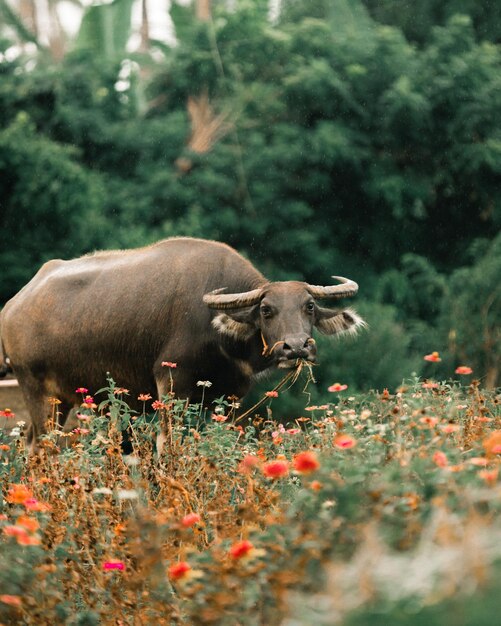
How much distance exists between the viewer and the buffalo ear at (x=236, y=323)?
291 inches

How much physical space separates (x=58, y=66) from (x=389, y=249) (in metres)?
7.83

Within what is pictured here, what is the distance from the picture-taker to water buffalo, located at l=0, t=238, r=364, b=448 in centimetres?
740

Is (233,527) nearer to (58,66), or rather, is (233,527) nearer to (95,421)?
(95,421)

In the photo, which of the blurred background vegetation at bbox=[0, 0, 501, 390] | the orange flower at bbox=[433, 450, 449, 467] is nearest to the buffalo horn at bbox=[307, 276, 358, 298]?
the orange flower at bbox=[433, 450, 449, 467]

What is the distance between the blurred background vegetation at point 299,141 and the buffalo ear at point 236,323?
12130 millimetres

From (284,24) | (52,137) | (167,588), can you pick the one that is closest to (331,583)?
(167,588)

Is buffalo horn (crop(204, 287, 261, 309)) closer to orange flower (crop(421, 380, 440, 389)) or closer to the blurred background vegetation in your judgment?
orange flower (crop(421, 380, 440, 389))

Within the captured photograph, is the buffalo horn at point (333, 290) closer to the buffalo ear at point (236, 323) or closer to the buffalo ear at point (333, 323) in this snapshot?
the buffalo ear at point (333, 323)

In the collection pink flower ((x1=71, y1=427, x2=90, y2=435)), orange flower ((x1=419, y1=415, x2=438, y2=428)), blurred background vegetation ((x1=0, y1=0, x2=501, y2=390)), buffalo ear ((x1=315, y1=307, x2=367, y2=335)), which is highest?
orange flower ((x1=419, y1=415, x2=438, y2=428))

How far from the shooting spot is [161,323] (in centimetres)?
765

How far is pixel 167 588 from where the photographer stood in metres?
3.47

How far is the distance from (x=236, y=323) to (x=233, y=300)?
18 cm

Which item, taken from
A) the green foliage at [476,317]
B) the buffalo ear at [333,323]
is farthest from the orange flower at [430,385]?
the green foliage at [476,317]

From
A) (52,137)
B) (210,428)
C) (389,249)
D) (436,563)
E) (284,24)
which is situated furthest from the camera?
(284,24)
